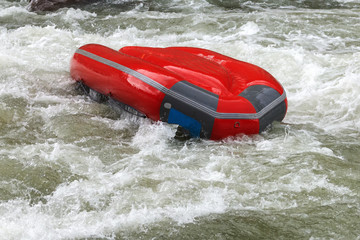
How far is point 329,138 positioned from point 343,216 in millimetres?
1357

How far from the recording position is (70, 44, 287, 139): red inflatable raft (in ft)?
13.4

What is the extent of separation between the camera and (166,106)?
426 centimetres

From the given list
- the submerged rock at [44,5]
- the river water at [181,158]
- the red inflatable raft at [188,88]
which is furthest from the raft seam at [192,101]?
the submerged rock at [44,5]

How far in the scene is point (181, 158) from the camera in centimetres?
382

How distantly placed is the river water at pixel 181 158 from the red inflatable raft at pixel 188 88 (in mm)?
141

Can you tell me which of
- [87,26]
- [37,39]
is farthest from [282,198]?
[87,26]

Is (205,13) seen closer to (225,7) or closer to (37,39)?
(225,7)

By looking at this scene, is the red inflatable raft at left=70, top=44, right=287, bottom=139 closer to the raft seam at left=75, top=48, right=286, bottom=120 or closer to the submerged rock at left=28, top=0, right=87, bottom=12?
the raft seam at left=75, top=48, right=286, bottom=120

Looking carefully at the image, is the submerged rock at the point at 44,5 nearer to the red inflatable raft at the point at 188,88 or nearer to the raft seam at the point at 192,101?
the red inflatable raft at the point at 188,88

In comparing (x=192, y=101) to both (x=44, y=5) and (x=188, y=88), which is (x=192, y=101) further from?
(x=44, y=5)

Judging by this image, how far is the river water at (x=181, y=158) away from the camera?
293 cm

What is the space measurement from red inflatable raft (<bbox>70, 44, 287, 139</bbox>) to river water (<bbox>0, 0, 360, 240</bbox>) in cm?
14

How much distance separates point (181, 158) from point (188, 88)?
29.0 inches

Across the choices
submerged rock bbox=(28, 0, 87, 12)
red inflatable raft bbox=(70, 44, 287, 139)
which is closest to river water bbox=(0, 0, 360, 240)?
red inflatable raft bbox=(70, 44, 287, 139)
